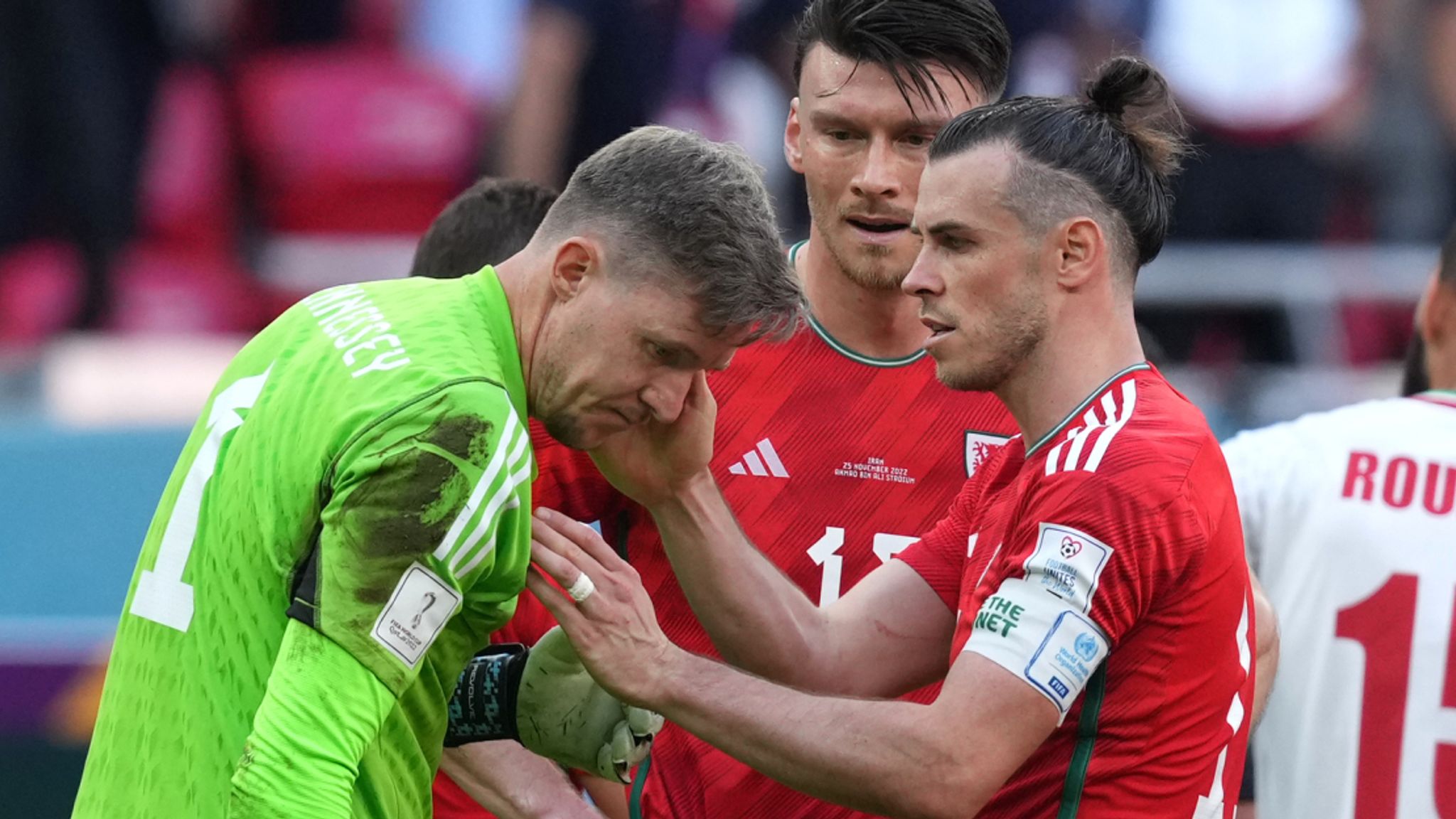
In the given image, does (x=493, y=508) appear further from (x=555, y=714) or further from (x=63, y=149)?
(x=63, y=149)

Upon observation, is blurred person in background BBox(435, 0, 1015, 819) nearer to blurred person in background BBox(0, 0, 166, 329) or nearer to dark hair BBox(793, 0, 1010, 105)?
dark hair BBox(793, 0, 1010, 105)

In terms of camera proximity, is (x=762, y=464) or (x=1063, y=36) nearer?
(x=762, y=464)

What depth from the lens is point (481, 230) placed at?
431cm

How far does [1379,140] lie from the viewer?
839 cm

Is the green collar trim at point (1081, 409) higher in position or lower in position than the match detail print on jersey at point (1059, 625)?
higher

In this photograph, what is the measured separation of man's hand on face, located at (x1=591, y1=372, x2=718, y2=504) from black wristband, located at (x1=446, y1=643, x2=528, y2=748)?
0.40 metres

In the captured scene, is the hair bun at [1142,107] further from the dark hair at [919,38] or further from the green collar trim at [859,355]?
the green collar trim at [859,355]

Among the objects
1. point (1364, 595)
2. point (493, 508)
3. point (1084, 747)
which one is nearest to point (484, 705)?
point (493, 508)

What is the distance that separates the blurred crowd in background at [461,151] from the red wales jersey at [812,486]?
10.5 feet

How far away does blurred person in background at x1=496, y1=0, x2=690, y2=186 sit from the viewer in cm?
742


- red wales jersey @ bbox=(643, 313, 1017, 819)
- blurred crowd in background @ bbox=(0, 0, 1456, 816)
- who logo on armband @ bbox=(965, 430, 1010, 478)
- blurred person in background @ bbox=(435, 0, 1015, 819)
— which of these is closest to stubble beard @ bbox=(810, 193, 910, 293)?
blurred person in background @ bbox=(435, 0, 1015, 819)

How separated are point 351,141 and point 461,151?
44 cm

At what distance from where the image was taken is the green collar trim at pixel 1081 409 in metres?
3.11

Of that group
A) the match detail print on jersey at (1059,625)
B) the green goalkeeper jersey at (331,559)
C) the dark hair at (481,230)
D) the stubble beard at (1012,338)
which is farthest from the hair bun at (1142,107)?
the dark hair at (481,230)
